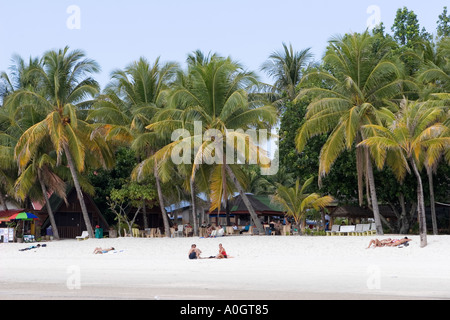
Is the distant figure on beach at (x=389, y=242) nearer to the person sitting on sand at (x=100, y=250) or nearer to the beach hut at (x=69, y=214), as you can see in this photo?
the person sitting on sand at (x=100, y=250)

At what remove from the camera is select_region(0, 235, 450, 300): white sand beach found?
1293 centimetres

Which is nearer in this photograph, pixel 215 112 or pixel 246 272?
pixel 246 272

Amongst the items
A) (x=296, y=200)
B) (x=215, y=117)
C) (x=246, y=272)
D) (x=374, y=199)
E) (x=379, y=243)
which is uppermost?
(x=215, y=117)

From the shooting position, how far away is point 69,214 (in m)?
37.8

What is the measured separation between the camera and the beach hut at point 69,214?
37.0 metres

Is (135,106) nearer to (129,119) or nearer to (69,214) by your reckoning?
(129,119)

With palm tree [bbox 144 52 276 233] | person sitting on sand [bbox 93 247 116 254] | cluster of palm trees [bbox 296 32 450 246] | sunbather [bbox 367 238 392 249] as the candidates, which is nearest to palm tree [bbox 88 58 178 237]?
palm tree [bbox 144 52 276 233]

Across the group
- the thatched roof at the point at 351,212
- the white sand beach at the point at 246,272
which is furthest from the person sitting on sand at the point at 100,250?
the thatched roof at the point at 351,212

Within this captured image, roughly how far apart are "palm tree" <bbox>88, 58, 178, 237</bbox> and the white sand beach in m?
5.95

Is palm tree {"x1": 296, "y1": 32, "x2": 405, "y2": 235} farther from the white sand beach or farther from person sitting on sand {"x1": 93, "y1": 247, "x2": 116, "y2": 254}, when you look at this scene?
person sitting on sand {"x1": 93, "y1": 247, "x2": 116, "y2": 254}
